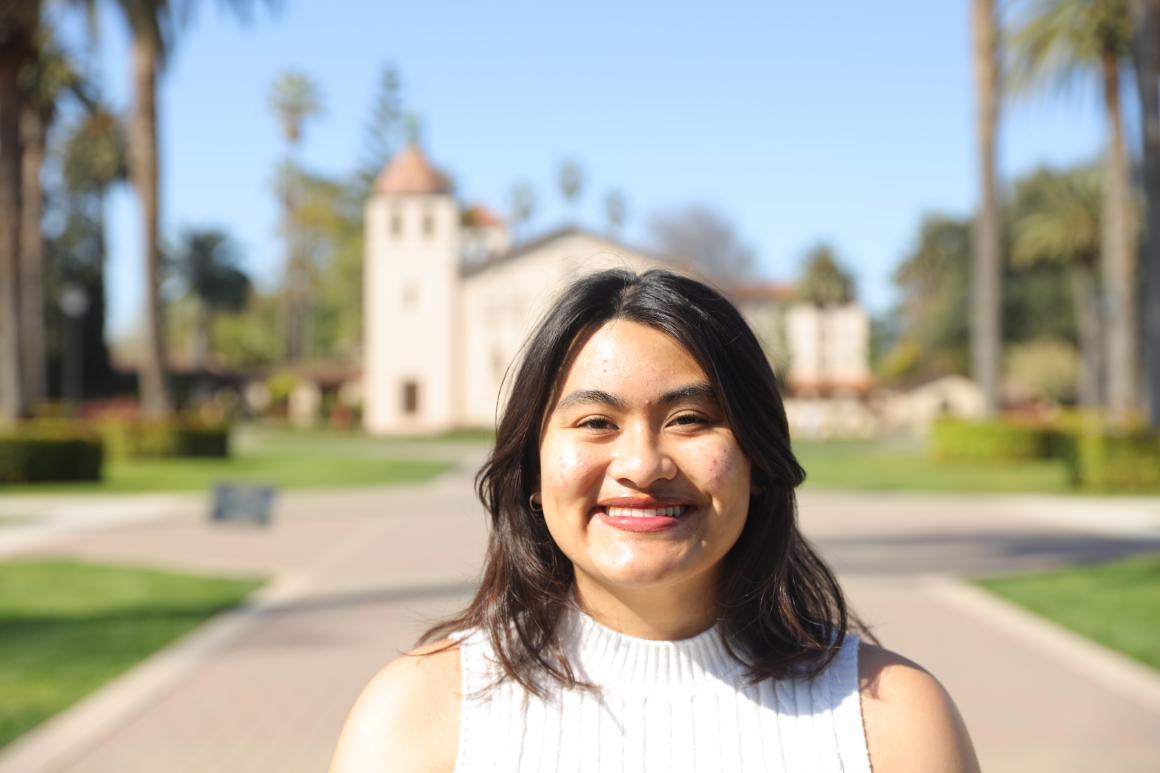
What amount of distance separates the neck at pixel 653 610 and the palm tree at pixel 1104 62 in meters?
26.1

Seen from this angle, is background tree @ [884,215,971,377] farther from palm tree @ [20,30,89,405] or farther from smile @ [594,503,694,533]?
smile @ [594,503,694,533]

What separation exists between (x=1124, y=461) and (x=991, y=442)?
7.41m

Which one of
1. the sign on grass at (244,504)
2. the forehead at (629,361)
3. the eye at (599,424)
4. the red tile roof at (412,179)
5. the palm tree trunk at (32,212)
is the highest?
the red tile roof at (412,179)

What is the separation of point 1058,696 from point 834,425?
55.2 meters

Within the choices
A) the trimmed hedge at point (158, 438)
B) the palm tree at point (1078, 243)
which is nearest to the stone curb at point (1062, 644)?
the trimmed hedge at point (158, 438)

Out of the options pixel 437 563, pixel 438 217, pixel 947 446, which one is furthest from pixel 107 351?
pixel 437 563

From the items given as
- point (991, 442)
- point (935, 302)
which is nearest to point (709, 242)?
point (935, 302)

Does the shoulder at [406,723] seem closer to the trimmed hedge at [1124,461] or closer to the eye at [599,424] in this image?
the eye at [599,424]

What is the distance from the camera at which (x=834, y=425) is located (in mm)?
60875

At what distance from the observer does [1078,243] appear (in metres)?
54.6

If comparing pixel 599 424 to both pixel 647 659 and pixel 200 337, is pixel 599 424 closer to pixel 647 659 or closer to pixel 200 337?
pixel 647 659

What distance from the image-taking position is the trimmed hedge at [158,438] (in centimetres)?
2839

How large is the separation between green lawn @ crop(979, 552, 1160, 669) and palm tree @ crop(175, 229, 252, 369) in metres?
68.0

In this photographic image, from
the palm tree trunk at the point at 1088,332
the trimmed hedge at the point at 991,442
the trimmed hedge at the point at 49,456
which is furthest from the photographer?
the palm tree trunk at the point at 1088,332
